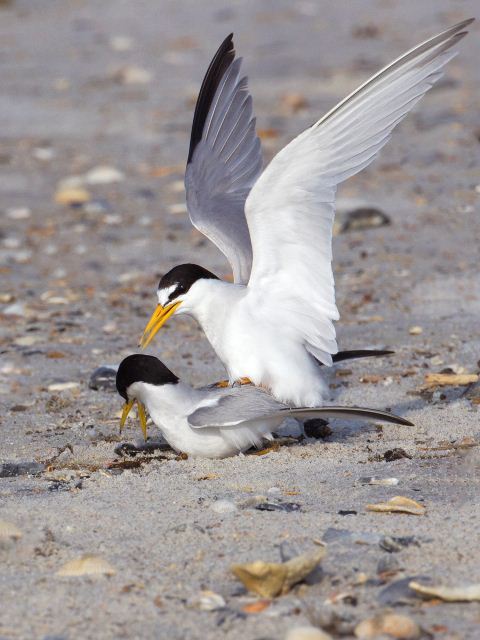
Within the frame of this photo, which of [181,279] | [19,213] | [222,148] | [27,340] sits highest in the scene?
[222,148]

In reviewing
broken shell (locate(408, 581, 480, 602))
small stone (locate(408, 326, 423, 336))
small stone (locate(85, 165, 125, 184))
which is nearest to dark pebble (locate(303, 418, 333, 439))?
small stone (locate(408, 326, 423, 336))

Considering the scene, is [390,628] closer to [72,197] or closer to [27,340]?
[27,340]

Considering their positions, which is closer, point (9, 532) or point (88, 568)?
point (88, 568)

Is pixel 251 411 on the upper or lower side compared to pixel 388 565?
upper

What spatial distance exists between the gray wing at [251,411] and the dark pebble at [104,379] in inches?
42.1

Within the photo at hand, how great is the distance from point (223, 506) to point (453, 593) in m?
0.90

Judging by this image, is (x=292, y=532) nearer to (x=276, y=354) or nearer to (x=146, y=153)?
(x=276, y=354)

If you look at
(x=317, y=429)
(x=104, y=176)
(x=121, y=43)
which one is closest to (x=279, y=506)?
(x=317, y=429)

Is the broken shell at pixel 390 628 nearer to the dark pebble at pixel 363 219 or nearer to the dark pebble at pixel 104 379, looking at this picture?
the dark pebble at pixel 104 379

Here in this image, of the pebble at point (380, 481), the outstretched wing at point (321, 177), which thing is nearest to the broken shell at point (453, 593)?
the pebble at point (380, 481)

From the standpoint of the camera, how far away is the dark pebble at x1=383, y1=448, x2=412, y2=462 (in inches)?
158

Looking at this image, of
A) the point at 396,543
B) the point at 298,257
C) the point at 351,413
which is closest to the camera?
the point at 396,543

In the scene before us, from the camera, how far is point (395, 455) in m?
4.03

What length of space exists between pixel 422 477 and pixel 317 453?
554 mm
